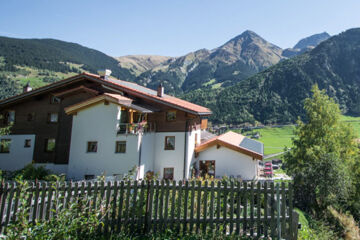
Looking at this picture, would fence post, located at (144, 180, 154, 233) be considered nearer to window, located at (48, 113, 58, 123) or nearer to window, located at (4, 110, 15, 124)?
window, located at (48, 113, 58, 123)

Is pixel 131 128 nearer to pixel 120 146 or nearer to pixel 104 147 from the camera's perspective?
pixel 120 146

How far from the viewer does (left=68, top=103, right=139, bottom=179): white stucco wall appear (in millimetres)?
19125

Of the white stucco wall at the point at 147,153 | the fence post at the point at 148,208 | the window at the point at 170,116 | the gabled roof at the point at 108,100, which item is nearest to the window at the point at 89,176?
the white stucco wall at the point at 147,153

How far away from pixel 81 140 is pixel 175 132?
8.29m

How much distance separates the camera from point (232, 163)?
22.8 m

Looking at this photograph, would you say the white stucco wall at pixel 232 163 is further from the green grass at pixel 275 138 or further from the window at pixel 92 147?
the green grass at pixel 275 138

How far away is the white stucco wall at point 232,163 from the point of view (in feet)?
72.7

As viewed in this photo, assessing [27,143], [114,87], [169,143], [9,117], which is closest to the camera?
[169,143]

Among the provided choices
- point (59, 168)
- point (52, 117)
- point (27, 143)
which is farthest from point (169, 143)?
point (27, 143)

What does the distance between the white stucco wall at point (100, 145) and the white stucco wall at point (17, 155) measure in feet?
20.5

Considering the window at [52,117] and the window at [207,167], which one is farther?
the window at [207,167]

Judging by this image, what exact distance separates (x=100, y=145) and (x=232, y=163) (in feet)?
40.7

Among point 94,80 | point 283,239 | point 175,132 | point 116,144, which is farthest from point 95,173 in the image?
point 283,239

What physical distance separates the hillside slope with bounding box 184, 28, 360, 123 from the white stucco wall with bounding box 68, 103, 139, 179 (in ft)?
421
